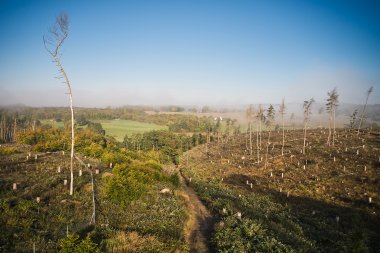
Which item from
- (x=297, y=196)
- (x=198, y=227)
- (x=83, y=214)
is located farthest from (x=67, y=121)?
(x=198, y=227)

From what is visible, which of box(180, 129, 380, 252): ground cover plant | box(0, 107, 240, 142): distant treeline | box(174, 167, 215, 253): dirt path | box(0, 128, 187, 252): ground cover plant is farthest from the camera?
box(0, 107, 240, 142): distant treeline

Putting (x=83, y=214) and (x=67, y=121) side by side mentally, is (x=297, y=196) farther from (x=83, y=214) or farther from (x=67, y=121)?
(x=67, y=121)

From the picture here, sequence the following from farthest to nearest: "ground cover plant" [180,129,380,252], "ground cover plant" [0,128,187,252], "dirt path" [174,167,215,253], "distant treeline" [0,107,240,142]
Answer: "distant treeline" [0,107,240,142] < "ground cover plant" [180,129,380,252] < "dirt path" [174,167,215,253] < "ground cover plant" [0,128,187,252]

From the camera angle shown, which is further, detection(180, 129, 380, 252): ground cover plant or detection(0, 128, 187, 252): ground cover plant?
detection(180, 129, 380, 252): ground cover plant

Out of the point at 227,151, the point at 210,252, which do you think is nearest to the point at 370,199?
the point at 210,252

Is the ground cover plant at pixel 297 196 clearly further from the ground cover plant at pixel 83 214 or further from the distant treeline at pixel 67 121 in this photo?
the distant treeline at pixel 67 121

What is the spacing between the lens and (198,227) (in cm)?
2077

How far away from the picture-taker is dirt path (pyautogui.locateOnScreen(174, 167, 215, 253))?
16886mm

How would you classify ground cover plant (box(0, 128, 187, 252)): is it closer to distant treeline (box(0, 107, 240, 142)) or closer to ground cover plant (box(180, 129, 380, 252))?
ground cover plant (box(180, 129, 380, 252))

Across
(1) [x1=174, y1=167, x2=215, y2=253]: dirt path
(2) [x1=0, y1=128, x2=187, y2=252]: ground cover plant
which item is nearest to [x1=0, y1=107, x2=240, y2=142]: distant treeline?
(1) [x1=174, y1=167, x2=215, y2=253]: dirt path

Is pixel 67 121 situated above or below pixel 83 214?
below

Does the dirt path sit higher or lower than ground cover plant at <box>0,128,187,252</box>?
lower

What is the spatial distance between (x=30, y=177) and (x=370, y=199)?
42225 millimetres

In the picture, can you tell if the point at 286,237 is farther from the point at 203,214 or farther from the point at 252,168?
the point at 252,168
